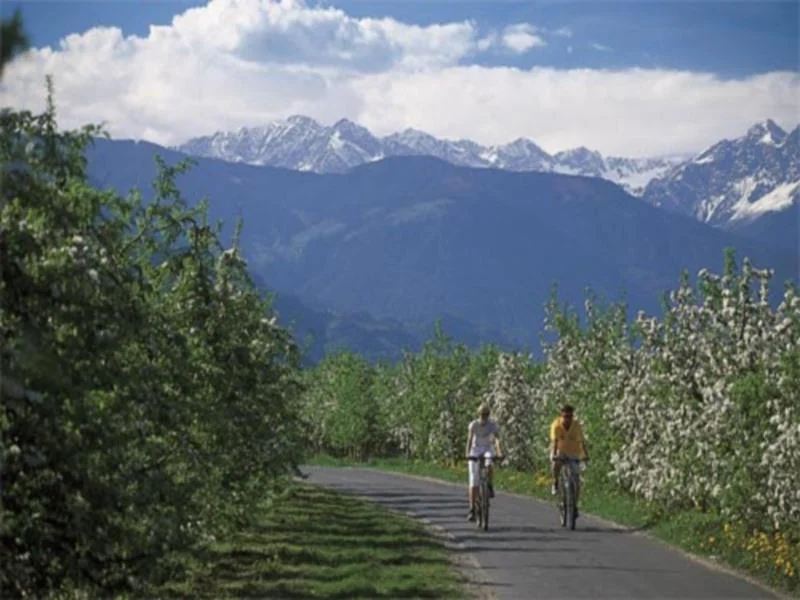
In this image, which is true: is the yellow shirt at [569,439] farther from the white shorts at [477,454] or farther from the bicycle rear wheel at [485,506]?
the bicycle rear wheel at [485,506]

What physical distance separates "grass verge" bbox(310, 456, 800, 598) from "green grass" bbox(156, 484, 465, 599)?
3.66m

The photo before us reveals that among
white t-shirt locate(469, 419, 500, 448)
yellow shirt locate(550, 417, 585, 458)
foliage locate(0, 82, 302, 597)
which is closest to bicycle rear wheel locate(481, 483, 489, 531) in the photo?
white t-shirt locate(469, 419, 500, 448)

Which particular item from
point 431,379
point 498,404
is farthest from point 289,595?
point 431,379

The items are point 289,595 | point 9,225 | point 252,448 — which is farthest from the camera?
point 252,448

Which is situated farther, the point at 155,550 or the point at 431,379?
the point at 431,379

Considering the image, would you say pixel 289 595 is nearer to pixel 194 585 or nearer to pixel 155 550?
pixel 194 585

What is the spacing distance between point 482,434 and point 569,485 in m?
1.70

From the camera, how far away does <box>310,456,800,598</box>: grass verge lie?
53.3ft

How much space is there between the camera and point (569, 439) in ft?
73.3

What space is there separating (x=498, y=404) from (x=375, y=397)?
27.0m

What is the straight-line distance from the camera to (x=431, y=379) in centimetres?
5225

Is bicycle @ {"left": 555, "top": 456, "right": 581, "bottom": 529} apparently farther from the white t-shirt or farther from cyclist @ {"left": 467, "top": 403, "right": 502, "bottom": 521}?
the white t-shirt

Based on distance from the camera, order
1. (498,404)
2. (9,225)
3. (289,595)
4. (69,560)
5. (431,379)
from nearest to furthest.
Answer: (9,225) → (69,560) → (289,595) → (498,404) → (431,379)

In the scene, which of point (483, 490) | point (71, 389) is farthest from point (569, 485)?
point (71, 389)
